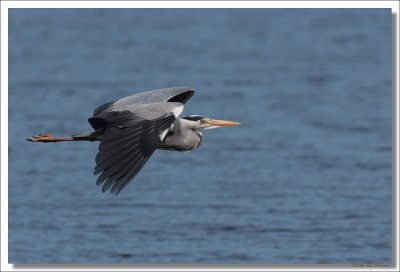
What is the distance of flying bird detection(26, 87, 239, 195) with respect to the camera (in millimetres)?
6602

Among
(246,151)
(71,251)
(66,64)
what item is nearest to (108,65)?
(66,64)

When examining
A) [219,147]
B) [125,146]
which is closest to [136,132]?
[125,146]

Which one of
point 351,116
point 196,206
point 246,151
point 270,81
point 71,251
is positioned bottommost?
point 71,251

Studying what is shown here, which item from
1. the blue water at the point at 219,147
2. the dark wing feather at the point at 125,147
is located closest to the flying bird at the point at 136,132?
the dark wing feather at the point at 125,147

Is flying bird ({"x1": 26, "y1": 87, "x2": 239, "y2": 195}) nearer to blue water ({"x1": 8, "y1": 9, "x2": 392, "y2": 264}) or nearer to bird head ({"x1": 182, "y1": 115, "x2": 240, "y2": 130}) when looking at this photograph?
bird head ({"x1": 182, "y1": 115, "x2": 240, "y2": 130})

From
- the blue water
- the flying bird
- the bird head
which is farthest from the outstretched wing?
Result: the blue water

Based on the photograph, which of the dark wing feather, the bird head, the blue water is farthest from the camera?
Answer: the blue water

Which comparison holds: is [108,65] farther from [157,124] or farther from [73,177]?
[157,124]

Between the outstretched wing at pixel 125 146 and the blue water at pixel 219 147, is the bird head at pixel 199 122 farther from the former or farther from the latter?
the blue water at pixel 219 147

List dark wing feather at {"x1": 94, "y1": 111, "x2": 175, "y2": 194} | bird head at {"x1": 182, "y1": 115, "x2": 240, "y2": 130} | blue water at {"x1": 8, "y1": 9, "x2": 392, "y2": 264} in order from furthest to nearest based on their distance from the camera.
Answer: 1. blue water at {"x1": 8, "y1": 9, "x2": 392, "y2": 264}
2. bird head at {"x1": 182, "y1": 115, "x2": 240, "y2": 130}
3. dark wing feather at {"x1": 94, "y1": 111, "x2": 175, "y2": 194}

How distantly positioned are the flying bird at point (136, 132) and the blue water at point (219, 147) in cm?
142

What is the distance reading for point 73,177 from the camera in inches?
468

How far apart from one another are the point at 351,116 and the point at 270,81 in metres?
2.24

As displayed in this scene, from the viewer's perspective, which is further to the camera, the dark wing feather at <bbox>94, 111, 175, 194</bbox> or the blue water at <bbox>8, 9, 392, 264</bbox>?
the blue water at <bbox>8, 9, 392, 264</bbox>
